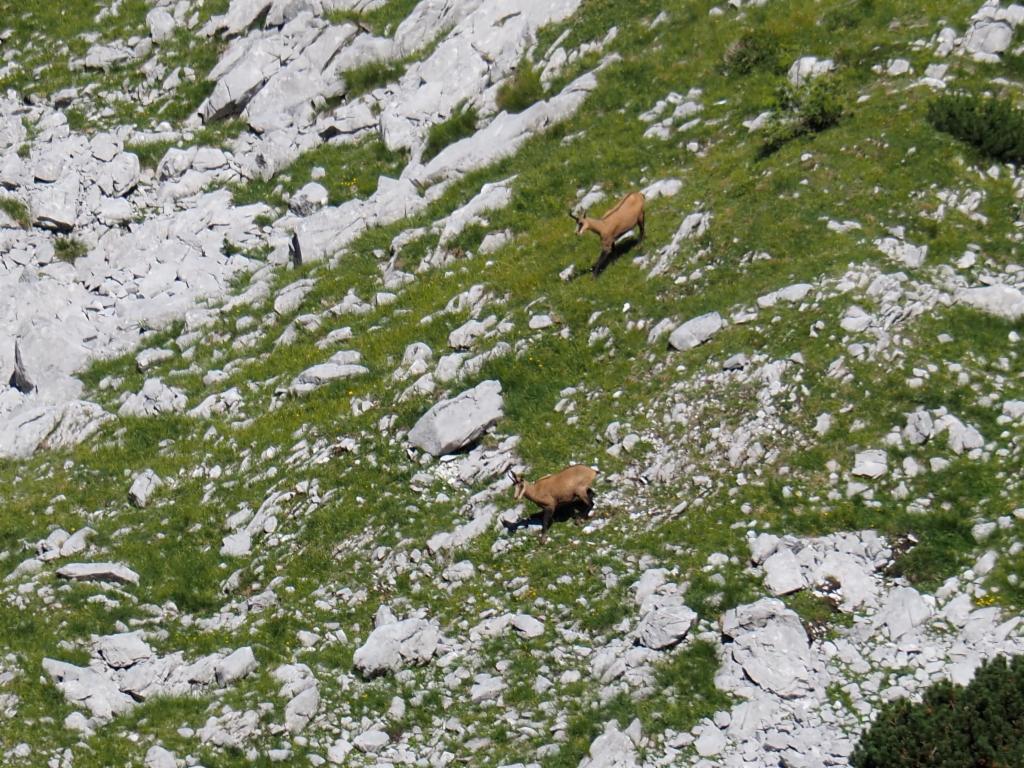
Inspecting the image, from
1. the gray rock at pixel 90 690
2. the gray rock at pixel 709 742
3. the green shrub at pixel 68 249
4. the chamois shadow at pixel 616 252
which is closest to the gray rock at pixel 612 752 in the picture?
the gray rock at pixel 709 742

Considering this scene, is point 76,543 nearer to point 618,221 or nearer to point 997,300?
point 618,221

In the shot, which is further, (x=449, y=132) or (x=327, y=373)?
(x=449, y=132)

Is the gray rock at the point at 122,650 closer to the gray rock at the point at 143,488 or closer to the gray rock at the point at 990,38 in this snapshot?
the gray rock at the point at 143,488

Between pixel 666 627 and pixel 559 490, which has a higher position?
pixel 559 490

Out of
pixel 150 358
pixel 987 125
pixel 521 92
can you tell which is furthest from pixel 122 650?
pixel 521 92

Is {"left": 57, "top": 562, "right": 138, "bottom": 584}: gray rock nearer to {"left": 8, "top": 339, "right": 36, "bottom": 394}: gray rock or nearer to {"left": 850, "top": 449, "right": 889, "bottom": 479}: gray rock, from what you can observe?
{"left": 8, "top": 339, "right": 36, "bottom": 394}: gray rock

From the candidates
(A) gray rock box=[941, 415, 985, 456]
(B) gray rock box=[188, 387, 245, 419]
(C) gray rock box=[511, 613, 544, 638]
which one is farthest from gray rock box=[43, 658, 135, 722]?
(A) gray rock box=[941, 415, 985, 456]
